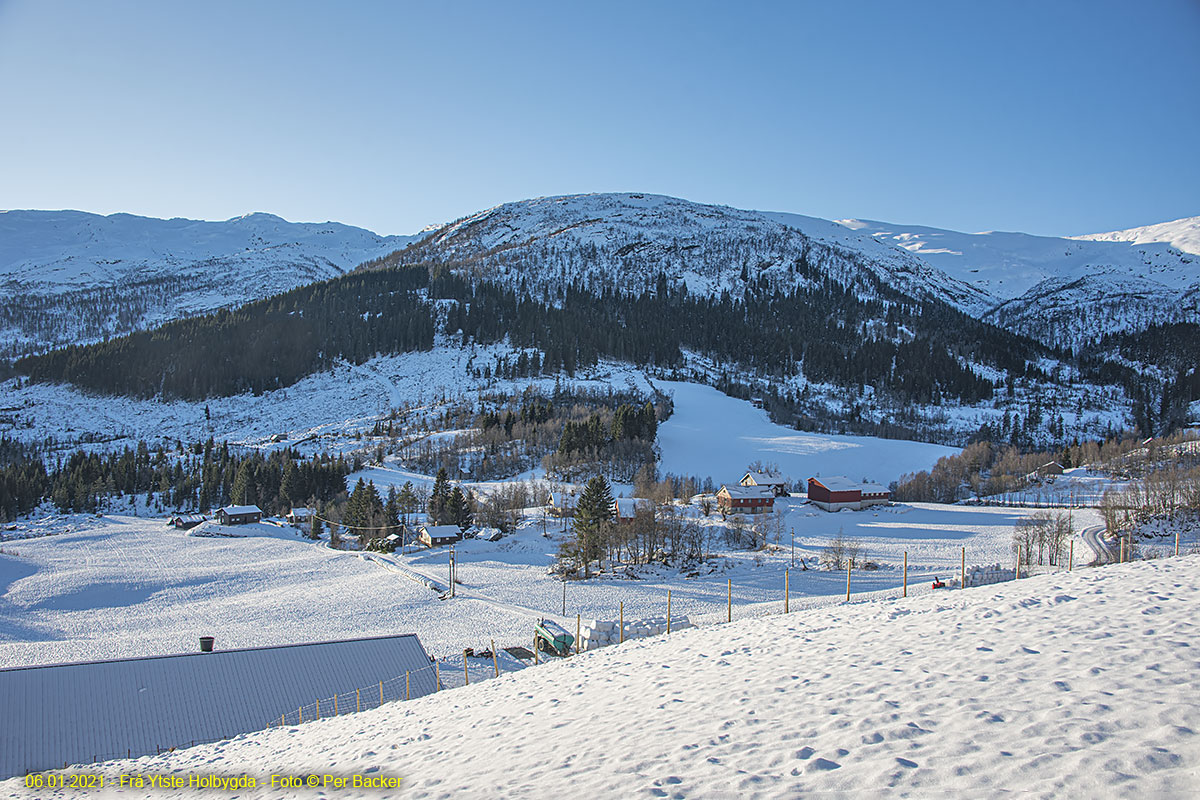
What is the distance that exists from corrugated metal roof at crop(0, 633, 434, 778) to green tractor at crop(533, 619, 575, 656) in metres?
5.05

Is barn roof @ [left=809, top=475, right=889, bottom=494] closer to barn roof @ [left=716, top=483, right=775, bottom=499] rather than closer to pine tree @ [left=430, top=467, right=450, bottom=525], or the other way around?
barn roof @ [left=716, top=483, right=775, bottom=499]

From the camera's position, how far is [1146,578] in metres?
14.9

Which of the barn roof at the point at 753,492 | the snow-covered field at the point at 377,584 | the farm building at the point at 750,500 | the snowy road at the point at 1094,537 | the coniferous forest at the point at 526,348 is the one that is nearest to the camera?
the snow-covered field at the point at 377,584

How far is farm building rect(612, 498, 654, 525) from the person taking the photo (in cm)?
5299

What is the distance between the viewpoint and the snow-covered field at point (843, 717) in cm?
668

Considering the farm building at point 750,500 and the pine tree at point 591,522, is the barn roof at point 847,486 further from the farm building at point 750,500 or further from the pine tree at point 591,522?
the pine tree at point 591,522

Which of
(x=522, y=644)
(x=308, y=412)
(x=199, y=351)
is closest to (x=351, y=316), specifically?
(x=199, y=351)

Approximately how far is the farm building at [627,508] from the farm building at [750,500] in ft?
39.5

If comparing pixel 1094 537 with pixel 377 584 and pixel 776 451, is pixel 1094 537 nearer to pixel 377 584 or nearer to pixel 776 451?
pixel 377 584

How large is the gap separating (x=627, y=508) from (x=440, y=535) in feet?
59.0

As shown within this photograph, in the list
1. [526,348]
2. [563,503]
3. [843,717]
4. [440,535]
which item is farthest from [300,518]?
[526,348]

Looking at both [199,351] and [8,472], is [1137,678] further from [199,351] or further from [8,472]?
[199,351]

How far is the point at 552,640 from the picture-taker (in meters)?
27.1

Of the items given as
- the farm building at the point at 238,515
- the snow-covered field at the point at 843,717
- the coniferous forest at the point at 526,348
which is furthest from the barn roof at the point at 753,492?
the coniferous forest at the point at 526,348
